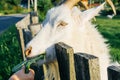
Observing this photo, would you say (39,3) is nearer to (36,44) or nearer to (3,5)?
(3,5)

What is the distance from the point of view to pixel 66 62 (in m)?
3.61

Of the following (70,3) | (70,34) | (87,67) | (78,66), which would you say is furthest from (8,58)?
(87,67)

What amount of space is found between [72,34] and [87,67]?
1584 millimetres

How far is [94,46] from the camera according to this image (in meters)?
4.57

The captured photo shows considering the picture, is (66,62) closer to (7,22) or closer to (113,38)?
(113,38)

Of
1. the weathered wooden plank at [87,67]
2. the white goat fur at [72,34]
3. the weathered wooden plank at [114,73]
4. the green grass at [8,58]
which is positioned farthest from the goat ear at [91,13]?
the green grass at [8,58]

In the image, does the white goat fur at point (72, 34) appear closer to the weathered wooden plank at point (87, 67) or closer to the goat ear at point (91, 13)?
the goat ear at point (91, 13)

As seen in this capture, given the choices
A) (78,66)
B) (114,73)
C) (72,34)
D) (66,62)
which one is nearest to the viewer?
(114,73)

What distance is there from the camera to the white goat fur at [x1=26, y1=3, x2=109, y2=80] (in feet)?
14.8

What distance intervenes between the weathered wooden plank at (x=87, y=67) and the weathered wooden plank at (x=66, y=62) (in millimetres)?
123

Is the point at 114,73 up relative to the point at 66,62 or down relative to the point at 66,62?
up

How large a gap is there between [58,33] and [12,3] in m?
61.2

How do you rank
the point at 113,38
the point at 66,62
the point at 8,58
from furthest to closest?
the point at 113,38 < the point at 8,58 < the point at 66,62

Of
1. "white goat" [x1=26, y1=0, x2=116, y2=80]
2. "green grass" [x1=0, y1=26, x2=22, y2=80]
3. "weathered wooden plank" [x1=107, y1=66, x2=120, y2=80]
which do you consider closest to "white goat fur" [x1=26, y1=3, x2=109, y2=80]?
"white goat" [x1=26, y1=0, x2=116, y2=80]
